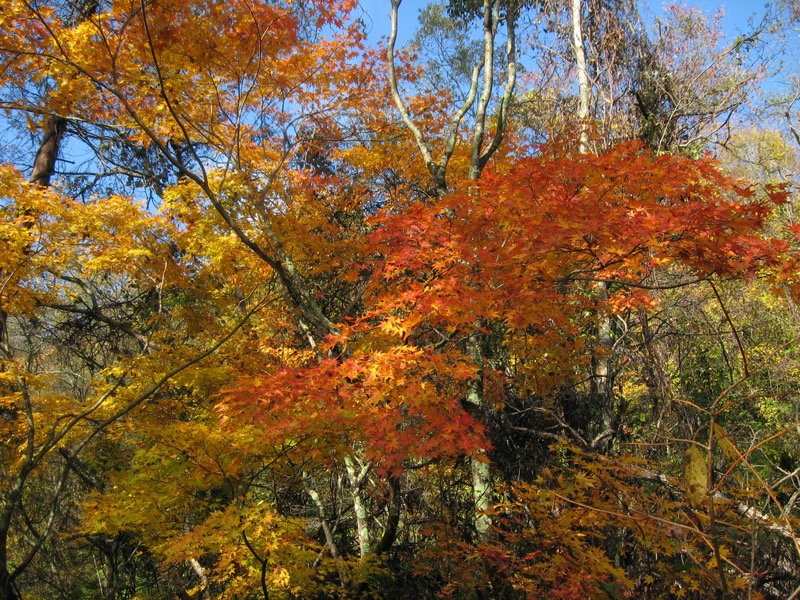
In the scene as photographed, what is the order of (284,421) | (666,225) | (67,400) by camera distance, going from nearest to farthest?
(666,225) → (284,421) → (67,400)

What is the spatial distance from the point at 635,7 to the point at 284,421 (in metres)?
9.01

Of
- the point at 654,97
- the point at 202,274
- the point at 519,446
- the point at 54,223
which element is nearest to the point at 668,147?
the point at 654,97

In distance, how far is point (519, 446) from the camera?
21.8 feet

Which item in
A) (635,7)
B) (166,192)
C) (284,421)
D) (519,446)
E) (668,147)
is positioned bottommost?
(519,446)

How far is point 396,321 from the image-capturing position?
403cm

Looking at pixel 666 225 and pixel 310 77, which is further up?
pixel 310 77

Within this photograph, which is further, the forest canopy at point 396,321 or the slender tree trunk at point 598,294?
the slender tree trunk at point 598,294

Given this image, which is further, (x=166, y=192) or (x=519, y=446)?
(x=166, y=192)

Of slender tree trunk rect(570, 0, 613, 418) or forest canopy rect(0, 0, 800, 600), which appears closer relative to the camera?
forest canopy rect(0, 0, 800, 600)

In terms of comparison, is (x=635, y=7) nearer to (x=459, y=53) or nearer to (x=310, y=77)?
(x=310, y=77)

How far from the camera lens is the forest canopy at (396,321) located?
3730 mm

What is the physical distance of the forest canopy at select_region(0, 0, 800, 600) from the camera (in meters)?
3.73

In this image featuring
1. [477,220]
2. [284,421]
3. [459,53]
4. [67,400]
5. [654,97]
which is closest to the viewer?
[284,421]

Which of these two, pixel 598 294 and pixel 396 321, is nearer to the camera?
pixel 396 321
